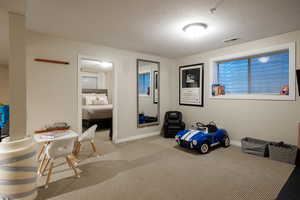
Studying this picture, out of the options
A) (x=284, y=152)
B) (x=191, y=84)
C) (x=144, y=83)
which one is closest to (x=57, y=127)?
(x=144, y=83)

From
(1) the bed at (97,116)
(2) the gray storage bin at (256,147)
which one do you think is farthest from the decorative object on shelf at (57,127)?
(2) the gray storage bin at (256,147)

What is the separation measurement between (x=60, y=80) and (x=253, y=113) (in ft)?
14.1

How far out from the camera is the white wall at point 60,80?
9.10ft

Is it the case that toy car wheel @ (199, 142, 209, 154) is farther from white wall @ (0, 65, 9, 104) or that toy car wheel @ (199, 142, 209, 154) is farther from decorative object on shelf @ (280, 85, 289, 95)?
white wall @ (0, 65, 9, 104)

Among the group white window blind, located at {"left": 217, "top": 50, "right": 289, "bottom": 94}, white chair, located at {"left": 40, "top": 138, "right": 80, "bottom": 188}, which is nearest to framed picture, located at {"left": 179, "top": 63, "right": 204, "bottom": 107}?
white window blind, located at {"left": 217, "top": 50, "right": 289, "bottom": 94}

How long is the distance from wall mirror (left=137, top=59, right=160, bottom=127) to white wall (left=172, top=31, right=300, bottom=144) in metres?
1.17

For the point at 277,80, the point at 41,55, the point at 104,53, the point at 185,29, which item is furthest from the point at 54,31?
the point at 277,80

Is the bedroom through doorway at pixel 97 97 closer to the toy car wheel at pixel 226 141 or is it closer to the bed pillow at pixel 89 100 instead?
the bed pillow at pixel 89 100

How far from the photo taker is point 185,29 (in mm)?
2648

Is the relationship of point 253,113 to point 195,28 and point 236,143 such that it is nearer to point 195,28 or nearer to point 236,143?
point 236,143

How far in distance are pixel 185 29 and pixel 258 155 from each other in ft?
9.65

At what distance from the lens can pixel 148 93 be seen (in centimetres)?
482

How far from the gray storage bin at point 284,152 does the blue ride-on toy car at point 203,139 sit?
90 cm

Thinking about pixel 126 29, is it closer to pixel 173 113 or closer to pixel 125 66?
pixel 125 66
